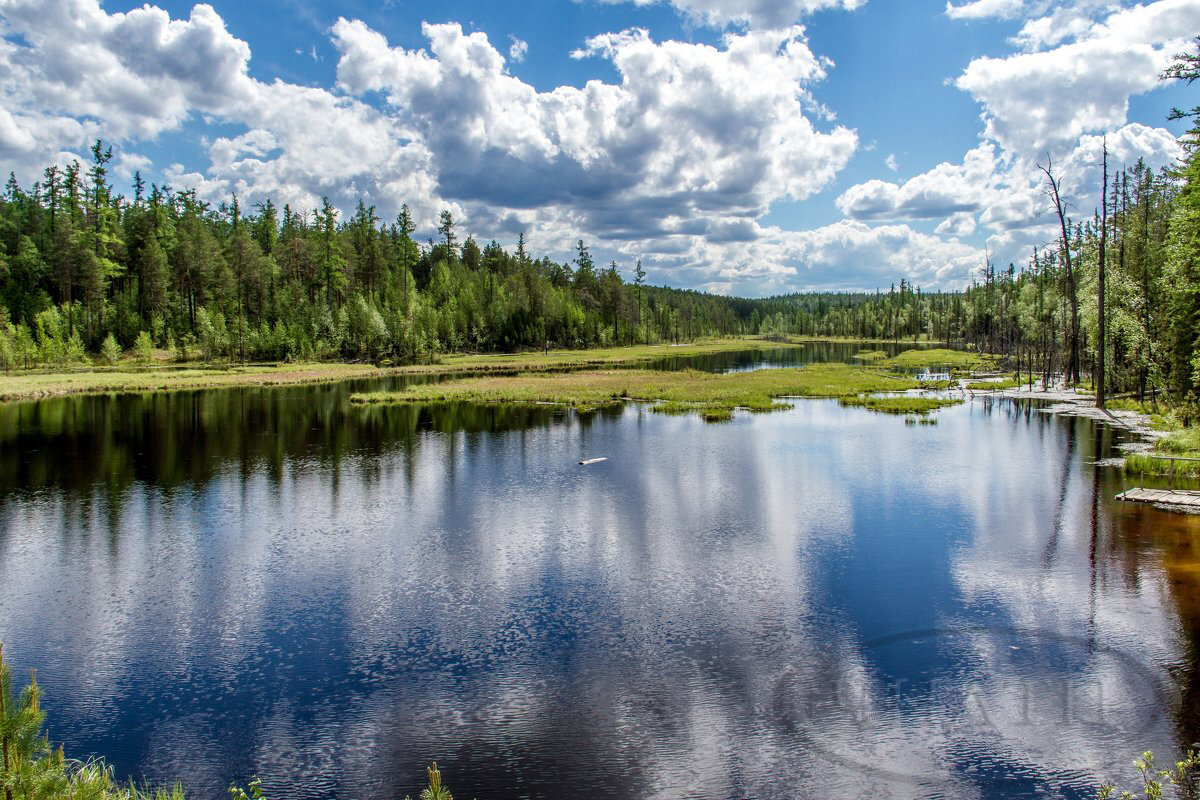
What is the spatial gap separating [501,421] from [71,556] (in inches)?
1338

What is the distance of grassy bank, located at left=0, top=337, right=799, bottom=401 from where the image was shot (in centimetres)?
7544

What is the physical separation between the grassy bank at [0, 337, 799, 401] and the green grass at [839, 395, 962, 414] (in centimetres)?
5330

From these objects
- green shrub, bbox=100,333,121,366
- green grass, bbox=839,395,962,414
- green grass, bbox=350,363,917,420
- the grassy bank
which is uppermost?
A: green shrub, bbox=100,333,121,366

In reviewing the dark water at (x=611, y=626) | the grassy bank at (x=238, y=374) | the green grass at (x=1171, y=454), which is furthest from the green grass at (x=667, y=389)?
the dark water at (x=611, y=626)

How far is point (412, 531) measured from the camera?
2680 centimetres

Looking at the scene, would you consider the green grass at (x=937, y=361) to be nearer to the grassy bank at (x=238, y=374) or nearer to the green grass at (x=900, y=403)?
the grassy bank at (x=238, y=374)

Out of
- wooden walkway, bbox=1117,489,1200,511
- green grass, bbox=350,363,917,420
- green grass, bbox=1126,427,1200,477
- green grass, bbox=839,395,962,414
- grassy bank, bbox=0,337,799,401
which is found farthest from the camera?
grassy bank, bbox=0,337,799,401

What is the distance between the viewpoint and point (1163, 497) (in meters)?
28.1

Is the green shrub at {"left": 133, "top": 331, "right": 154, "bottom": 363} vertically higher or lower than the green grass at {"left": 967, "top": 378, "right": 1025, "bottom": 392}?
higher

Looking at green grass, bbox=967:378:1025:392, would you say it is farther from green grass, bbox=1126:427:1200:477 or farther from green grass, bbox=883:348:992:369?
green grass, bbox=1126:427:1200:477

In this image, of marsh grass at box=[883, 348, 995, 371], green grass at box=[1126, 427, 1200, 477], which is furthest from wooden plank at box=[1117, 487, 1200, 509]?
marsh grass at box=[883, 348, 995, 371]

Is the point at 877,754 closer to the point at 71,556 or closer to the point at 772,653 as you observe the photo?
the point at 772,653

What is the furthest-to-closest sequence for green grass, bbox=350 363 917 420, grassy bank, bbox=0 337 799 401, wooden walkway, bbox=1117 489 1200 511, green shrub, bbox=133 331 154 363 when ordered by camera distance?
green shrub, bbox=133 331 154 363
grassy bank, bbox=0 337 799 401
green grass, bbox=350 363 917 420
wooden walkway, bbox=1117 489 1200 511

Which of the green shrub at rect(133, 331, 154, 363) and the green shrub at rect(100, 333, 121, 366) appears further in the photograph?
the green shrub at rect(133, 331, 154, 363)
